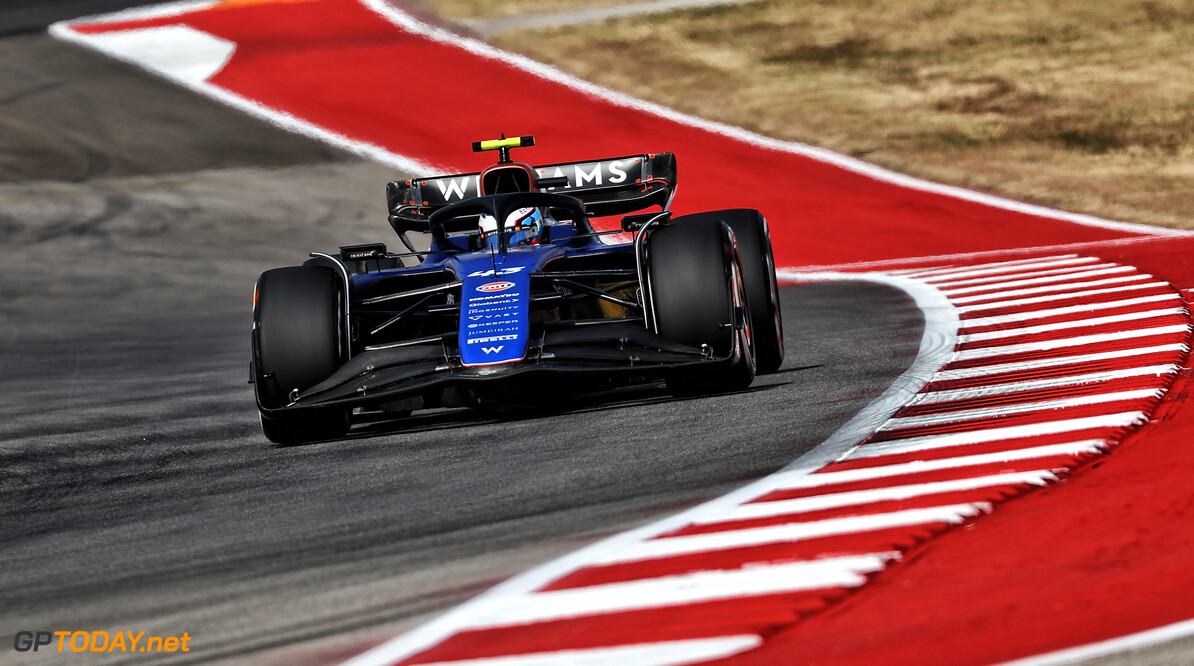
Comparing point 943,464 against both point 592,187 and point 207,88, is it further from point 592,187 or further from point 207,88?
point 207,88

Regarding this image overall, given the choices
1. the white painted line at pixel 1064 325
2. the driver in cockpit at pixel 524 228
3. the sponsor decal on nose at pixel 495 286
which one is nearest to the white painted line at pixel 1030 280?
the white painted line at pixel 1064 325

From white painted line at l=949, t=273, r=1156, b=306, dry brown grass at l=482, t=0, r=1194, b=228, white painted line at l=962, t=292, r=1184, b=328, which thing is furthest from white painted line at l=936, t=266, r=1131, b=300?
dry brown grass at l=482, t=0, r=1194, b=228

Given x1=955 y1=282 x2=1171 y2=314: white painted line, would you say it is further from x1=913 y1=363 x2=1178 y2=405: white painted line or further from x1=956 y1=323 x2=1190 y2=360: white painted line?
x1=913 y1=363 x2=1178 y2=405: white painted line

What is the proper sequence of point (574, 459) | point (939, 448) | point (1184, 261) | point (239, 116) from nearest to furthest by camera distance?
point (939, 448) → point (574, 459) → point (1184, 261) → point (239, 116)

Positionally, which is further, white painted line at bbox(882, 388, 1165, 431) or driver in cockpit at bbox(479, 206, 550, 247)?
driver in cockpit at bbox(479, 206, 550, 247)

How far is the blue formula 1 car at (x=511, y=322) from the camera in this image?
22.4ft

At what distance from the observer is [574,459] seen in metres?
5.96

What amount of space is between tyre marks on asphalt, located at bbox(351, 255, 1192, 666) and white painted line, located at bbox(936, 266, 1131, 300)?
4062mm

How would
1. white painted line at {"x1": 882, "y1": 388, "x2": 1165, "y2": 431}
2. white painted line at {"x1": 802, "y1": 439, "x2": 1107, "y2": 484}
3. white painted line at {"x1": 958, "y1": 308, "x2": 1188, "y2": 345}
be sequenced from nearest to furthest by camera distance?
white painted line at {"x1": 802, "y1": 439, "x2": 1107, "y2": 484}, white painted line at {"x1": 882, "y1": 388, "x2": 1165, "y2": 431}, white painted line at {"x1": 958, "y1": 308, "x2": 1188, "y2": 345}

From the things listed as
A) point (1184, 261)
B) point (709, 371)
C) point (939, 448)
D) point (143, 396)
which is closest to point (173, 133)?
point (143, 396)

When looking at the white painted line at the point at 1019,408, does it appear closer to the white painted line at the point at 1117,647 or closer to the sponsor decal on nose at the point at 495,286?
the sponsor decal on nose at the point at 495,286

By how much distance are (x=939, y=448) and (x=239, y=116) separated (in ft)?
58.4

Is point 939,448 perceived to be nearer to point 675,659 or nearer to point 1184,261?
point 675,659

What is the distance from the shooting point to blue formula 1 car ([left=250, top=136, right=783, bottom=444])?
6824 mm
